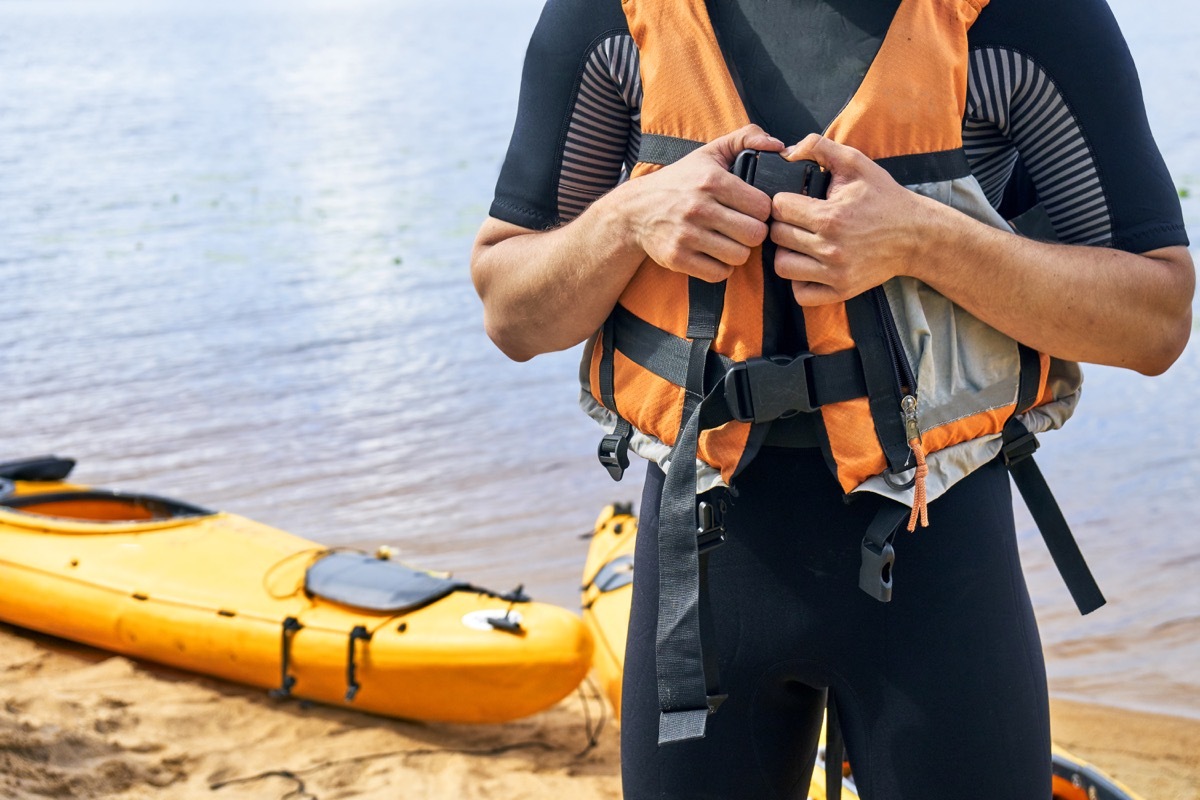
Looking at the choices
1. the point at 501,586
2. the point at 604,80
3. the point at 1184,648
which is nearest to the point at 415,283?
the point at 501,586

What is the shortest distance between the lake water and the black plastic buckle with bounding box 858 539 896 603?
2978 mm

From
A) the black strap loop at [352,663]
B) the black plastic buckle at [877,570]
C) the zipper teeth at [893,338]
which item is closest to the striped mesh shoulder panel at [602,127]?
the zipper teeth at [893,338]

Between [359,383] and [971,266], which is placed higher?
[971,266]

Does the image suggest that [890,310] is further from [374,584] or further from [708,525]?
[374,584]

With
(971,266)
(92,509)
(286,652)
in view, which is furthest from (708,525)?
(92,509)

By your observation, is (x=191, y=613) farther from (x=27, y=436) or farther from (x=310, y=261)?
(x=310, y=261)

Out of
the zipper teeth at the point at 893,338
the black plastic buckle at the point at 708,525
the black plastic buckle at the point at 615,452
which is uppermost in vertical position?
the zipper teeth at the point at 893,338

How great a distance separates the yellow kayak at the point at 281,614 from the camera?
376cm

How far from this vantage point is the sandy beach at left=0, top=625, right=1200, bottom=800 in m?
3.38

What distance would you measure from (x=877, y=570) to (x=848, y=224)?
40 centimetres

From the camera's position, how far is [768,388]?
1396 millimetres

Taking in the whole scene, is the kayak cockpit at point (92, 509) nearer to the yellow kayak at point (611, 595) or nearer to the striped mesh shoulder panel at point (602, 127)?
the yellow kayak at point (611, 595)

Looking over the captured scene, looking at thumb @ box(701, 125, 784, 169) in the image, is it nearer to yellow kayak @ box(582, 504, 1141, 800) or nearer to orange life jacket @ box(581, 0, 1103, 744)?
orange life jacket @ box(581, 0, 1103, 744)

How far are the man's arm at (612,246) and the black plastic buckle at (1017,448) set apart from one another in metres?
0.43
